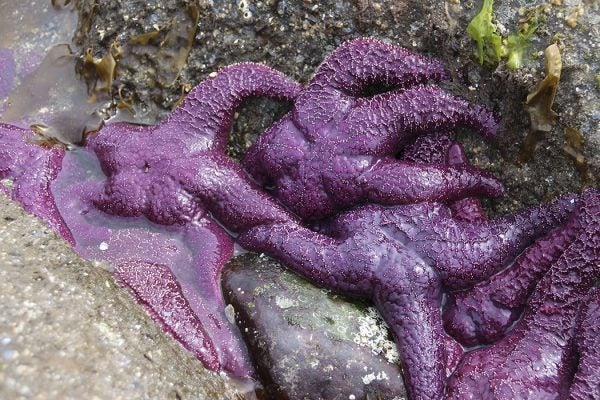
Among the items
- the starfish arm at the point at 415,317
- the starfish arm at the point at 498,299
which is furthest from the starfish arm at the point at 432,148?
the starfish arm at the point at 498,299

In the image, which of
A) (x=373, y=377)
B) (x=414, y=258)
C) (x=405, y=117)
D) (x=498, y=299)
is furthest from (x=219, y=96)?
(x=498, y=299)

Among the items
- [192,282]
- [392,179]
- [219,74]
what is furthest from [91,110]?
[392,179]

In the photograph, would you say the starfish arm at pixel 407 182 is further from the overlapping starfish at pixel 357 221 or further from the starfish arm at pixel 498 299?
the starfish arm at pixel 498 299

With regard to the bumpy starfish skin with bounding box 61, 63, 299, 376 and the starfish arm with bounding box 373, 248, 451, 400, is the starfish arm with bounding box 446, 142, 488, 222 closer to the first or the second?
the starfish arm with bounding box 373, 248, 451, 400

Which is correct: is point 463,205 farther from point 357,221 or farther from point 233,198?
point 233,198

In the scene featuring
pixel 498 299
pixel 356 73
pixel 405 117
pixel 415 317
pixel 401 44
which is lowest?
pixel 415 317

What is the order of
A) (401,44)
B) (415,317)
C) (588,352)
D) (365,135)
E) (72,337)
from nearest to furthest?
(72,337)
(588,352)
(415,317)
(365,135)
(401,44)

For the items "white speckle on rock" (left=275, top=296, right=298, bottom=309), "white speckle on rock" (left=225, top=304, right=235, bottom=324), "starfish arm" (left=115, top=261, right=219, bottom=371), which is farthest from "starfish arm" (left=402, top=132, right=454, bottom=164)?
"starfish arm" (left=115, top=261, right=219, bottom=371)
